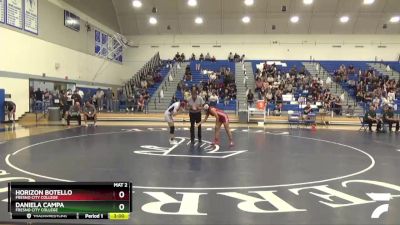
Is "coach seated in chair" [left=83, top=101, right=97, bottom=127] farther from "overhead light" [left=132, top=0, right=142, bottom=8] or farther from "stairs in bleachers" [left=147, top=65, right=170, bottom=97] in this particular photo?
"overhead light" [left=132, top=0, right=142, bottom=8]

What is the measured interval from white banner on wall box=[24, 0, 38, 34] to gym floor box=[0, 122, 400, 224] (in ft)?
35.3

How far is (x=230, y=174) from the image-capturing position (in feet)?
24.2

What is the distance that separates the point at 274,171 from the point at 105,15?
27103 mm

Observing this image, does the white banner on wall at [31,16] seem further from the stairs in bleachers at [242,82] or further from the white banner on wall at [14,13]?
the stairs in bleachers at [242,82]

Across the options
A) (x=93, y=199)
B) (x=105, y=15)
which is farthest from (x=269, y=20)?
(x=93, y=199)

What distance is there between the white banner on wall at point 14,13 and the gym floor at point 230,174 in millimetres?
9524

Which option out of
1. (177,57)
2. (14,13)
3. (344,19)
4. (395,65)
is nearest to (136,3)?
(177,57)

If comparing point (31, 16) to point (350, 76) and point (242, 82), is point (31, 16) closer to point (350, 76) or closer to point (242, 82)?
point (242, 82)

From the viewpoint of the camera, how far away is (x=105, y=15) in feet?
104

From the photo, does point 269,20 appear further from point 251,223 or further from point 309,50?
point 251,223

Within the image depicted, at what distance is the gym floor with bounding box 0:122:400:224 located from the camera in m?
4.93
